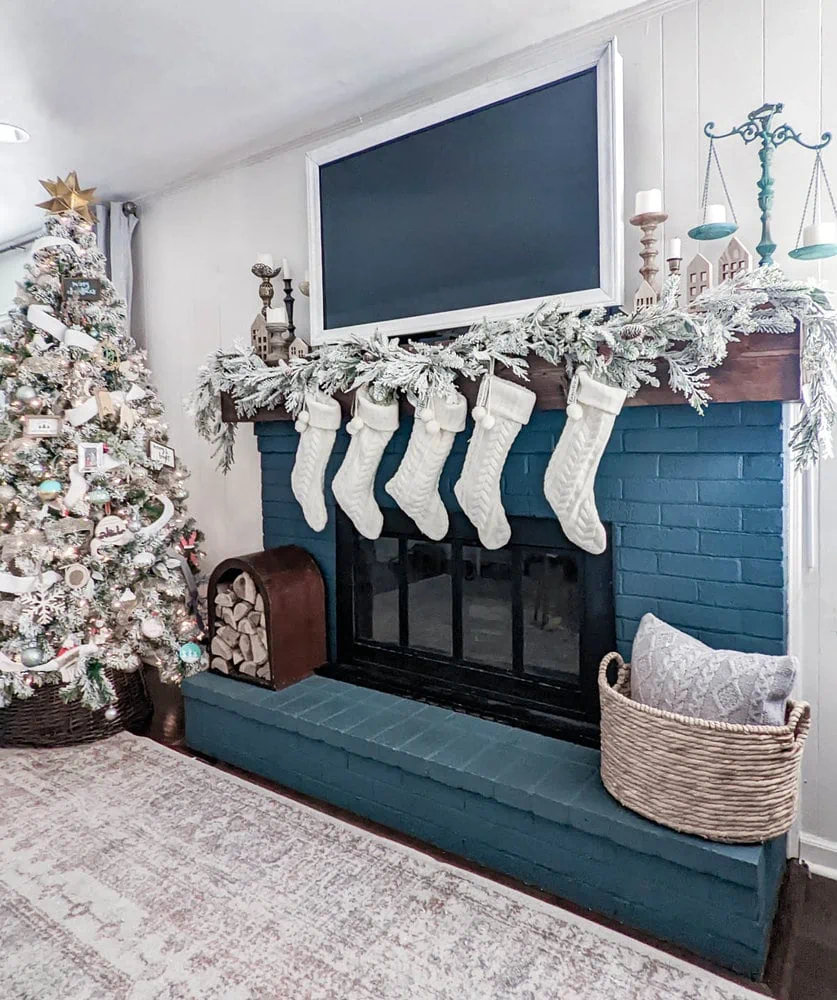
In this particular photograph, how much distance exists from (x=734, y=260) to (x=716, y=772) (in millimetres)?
1219

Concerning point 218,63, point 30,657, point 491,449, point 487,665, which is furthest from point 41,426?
point 487,665

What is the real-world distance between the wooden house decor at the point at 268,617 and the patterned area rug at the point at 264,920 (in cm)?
46

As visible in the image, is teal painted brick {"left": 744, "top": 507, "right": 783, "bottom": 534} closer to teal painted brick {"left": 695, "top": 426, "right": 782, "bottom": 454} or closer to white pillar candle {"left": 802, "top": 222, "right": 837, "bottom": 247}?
teal painted brick {"left": 695, "top": 426, "right": 782, "bottom": 454}

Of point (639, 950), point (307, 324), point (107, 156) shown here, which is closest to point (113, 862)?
point (639, 950)

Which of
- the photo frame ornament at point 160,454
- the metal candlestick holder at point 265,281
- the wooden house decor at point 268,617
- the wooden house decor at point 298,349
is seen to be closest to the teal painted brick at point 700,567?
the wooden house decor at point 268,617

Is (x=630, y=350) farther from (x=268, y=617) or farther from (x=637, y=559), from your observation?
(x=268, y=617)

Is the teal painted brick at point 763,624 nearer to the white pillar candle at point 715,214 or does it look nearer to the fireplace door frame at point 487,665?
the fireplace door frame at point 487,665

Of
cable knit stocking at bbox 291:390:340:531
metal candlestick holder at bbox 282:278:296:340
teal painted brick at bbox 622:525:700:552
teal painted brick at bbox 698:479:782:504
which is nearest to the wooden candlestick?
teal painted brick at bbox 698:479:782:504

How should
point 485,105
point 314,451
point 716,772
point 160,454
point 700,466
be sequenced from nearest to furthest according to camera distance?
1. point 716,772
2. point 700,466
3. point 485,105
4. point 314,451
5. point 160,454

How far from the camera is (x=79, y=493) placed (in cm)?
250

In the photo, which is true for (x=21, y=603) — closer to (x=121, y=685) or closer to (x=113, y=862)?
(x=121, y=685)

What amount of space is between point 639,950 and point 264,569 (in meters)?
1.57

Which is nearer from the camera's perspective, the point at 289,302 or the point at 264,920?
the point at 264,920

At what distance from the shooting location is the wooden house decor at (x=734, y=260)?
66.9 inches
